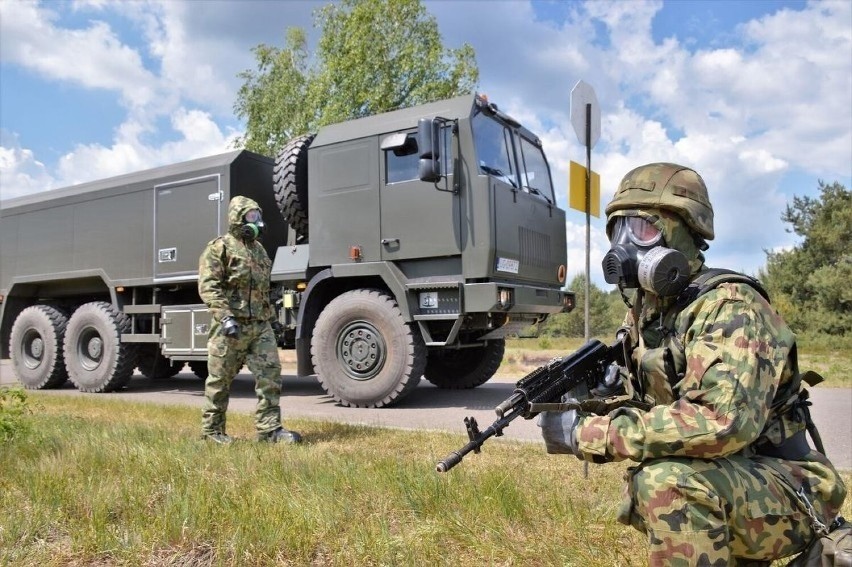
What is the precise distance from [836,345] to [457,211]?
22037mm

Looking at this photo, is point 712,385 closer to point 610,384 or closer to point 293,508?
point 610,384

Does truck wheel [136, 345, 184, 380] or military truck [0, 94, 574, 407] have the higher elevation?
military truck [0, 94, 574, 407]

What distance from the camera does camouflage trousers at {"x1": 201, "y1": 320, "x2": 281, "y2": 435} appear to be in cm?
470

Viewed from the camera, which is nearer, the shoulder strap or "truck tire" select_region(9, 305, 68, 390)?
the shoulder strap

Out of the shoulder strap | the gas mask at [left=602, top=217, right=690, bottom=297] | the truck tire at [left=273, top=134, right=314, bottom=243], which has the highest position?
the truck tire at [left=273, top=134, right=314, bottom=243]

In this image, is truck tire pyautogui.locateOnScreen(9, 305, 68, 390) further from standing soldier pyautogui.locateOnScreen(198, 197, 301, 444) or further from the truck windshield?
the truck windshield

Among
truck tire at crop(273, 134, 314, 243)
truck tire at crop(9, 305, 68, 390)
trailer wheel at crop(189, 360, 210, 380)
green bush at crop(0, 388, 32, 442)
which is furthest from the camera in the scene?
trailer wheel at crop(189, 360, 210, 380)

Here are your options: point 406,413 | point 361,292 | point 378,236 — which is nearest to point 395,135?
point 378,236

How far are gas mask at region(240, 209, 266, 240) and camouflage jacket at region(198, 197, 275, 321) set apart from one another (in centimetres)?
3

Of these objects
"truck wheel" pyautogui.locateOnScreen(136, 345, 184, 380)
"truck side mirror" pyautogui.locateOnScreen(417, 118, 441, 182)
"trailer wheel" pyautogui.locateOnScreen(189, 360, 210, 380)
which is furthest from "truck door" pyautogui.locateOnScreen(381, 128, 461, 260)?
"truck wheel" pyautogui.locateOnScreen(136, 345, 184, 380)

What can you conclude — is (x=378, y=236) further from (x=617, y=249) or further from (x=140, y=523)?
(x=617, y=249)

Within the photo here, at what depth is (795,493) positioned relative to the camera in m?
1.86

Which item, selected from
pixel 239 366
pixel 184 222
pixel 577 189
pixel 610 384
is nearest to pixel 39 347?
pixel 184 222

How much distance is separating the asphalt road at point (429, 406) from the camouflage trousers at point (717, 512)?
9.17 feet
